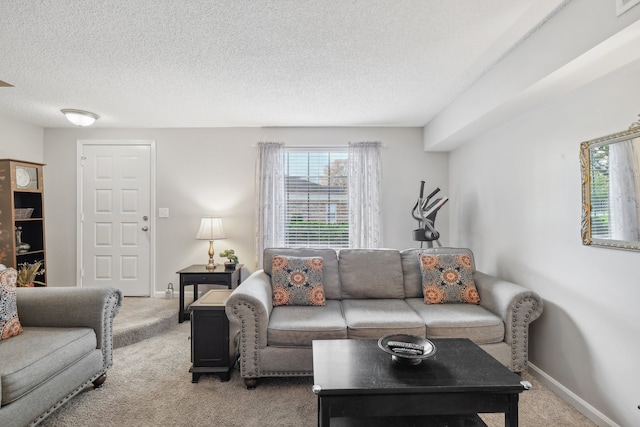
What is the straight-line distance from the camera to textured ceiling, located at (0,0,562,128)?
1799mm

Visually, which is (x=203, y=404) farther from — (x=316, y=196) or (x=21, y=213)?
(x=21, y=213)

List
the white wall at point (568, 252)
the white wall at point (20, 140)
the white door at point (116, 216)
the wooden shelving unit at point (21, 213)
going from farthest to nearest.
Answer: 1. the white door at point (116, 216)
2. the white wall at point (20, 140)
3. the wooden shelving unit at point (21, 213)
4. the white wall at point (568, 252)

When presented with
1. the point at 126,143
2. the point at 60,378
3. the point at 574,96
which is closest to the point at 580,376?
the point at 574,96

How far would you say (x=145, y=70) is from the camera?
8.23 feet

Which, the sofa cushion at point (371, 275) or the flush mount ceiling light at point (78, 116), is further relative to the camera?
the flush mount ceiling light at point (78, 116)

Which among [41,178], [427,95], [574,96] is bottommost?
[41,178]

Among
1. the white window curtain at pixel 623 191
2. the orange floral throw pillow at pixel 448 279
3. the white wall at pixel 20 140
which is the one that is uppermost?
the white wall at pixel 20 140

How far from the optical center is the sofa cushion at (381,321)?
228 centimetres

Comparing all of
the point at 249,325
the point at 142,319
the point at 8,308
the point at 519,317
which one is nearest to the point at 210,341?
the point at 249,325

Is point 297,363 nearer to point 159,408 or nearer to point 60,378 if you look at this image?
point 159,408

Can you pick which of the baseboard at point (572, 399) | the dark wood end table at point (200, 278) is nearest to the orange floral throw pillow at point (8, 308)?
the dark wood end table at point (200, 278)

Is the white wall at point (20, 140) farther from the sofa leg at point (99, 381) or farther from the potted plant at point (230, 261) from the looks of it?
the sofa leg at point (99, 381)

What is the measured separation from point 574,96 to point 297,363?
2575 mm

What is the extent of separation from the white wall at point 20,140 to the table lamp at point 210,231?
2344 mm
